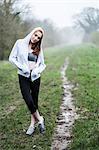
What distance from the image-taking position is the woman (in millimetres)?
8882

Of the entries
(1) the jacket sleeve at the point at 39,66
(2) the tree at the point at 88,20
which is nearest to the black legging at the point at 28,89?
(1) the jacket sleeve at the point at 39,66

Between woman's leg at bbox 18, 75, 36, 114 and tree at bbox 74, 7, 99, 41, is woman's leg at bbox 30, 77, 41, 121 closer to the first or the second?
woman's leg at bbox 18, 75, 36, 114

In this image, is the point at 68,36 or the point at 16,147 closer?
the point at 16,147

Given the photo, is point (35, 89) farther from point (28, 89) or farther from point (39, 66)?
point (39, 66)

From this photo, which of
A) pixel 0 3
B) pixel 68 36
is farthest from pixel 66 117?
pixel 68 36

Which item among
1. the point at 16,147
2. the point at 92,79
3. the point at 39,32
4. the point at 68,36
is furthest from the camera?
the point at 68,36

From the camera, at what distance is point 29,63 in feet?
29.5

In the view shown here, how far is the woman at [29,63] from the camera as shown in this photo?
888 cm

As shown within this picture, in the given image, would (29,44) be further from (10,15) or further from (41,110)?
(10,15)

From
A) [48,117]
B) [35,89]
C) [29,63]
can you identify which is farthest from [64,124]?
[29,63]

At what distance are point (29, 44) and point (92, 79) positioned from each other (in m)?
9.71

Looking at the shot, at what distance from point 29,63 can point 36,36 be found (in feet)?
2.14

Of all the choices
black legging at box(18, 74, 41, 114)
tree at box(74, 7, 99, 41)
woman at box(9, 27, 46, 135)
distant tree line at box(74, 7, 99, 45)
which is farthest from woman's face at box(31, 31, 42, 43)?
tree at box(74, 7, 99, 41)

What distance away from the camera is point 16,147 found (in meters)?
8.26
